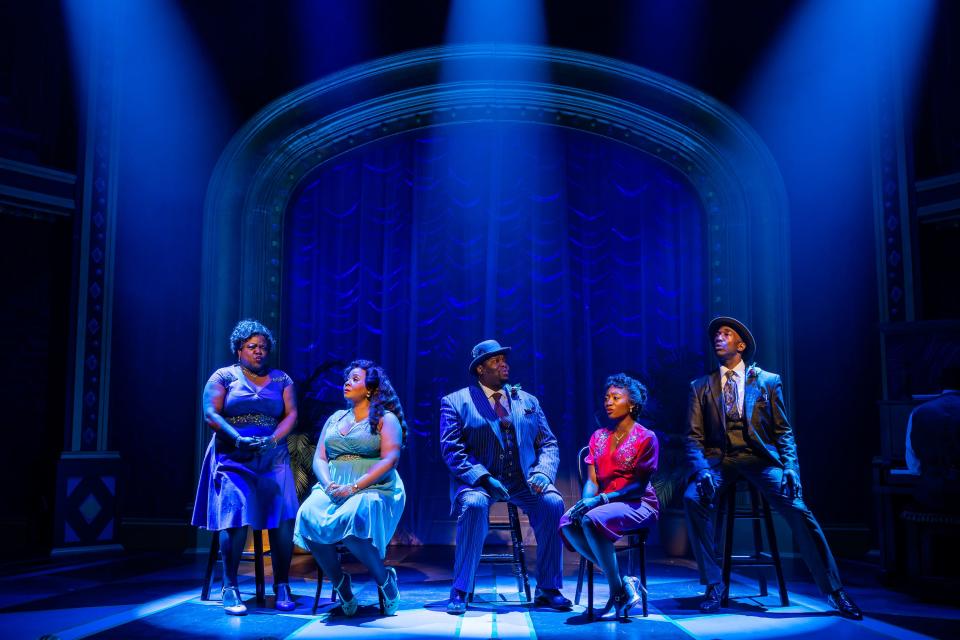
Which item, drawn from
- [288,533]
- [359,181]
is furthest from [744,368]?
[359,181]

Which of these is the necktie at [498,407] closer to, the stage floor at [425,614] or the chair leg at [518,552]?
the chair leg at [518,552]

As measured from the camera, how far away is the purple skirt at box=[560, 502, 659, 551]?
4020 mm

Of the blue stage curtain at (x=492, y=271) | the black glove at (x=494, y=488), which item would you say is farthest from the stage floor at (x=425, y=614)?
the blue stage curtain at (x=492, y=271)

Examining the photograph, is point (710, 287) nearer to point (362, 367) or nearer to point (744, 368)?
point (744, 368)

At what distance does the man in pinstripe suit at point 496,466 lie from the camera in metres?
4.29

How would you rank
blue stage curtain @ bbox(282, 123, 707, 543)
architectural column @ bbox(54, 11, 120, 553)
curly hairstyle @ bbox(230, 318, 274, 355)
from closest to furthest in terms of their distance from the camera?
curly hairstyle @ bbox(230, 318, 274, 355), architectural column @ bbox(54, 11, 120, 553), blue stage curtain @ bbox(282, 123, 707, 543)

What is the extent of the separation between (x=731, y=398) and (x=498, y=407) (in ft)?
4.14

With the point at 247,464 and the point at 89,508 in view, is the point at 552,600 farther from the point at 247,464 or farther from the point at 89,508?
the point at 89,508

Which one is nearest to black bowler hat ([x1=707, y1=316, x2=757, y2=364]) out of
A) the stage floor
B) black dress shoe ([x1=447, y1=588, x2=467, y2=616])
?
the stage floor

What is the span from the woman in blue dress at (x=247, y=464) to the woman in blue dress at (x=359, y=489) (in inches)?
11.6

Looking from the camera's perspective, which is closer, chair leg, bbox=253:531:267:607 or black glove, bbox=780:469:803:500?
black glove, bbox=780:469:803:500

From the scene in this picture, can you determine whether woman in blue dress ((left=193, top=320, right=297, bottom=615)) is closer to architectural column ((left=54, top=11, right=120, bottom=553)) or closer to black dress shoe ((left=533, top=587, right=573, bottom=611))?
black dress shoe ((left=533, top=587, right=573, bottom=611))

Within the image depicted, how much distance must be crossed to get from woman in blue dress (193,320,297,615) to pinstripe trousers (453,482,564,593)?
3.05 ft

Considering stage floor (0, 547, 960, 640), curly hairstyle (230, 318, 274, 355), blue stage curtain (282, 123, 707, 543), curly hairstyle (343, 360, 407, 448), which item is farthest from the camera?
blue stage curtain (282, 123, 707, 543)
